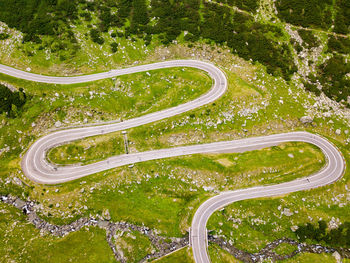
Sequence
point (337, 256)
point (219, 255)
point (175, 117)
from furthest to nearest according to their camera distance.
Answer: point (175, 117) < point (337, 256) < point (219, 255)

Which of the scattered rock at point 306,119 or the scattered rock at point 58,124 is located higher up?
the scattered rock at point 306,119

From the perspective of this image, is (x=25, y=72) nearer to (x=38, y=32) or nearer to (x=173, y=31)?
(x=38, y=32)

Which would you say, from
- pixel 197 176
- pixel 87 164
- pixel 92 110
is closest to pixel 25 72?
pixel 92 110

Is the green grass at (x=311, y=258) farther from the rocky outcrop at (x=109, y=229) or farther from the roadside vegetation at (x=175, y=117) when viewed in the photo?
the rocky outcrop at (x=109, y=229)

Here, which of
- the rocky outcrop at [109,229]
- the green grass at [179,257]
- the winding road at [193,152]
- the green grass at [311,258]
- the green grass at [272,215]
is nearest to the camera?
the green grass at [179,257]

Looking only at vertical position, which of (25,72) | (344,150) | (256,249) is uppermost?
(25,72)

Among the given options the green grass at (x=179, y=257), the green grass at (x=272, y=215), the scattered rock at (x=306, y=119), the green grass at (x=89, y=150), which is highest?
the scattered rock at (x=306, y=119)

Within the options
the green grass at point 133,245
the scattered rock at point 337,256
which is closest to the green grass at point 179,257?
the green grass at point 133,245

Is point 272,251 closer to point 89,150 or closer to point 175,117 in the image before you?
point 175,117

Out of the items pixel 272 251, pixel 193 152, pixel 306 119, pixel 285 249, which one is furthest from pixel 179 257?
pixel 306 119
